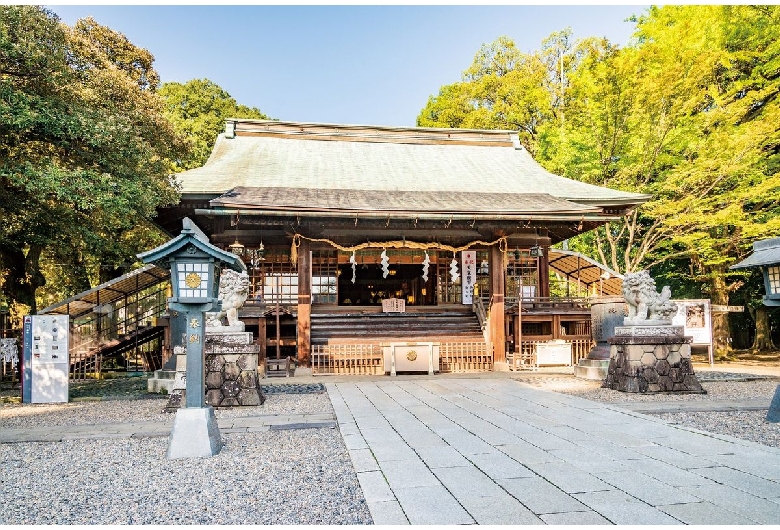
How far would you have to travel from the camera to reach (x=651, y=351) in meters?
9.00

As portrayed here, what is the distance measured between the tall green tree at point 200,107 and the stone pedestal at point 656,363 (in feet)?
63.7

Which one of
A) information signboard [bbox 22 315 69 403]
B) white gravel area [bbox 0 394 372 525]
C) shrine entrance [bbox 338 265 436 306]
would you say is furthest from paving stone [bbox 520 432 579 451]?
shrine entrance [bbox 338 265 436 306]

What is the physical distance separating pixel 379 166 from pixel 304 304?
674 centimetres

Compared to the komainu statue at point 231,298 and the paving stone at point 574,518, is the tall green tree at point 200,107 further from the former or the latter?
the paving stone at point 574,518

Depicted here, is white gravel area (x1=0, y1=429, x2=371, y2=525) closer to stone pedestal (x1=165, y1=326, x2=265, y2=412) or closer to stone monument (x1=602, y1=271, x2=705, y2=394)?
stone pedestal (x1=165, y1=326, x2=265, y2=412)

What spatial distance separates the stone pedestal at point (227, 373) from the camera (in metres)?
8.17

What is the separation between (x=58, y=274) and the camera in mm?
21766

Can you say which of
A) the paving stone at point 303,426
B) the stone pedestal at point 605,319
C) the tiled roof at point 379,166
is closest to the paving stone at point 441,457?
the paving stone at point 303,426

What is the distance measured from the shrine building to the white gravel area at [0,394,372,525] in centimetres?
689

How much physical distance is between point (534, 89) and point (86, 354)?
21.9 meters

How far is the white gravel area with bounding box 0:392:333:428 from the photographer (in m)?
7.50

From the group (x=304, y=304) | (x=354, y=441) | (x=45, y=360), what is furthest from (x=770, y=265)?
(x=45, y=360)

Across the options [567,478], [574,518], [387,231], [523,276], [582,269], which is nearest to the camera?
[574,518]

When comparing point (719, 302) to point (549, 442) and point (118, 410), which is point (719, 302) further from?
point (118, 410)
